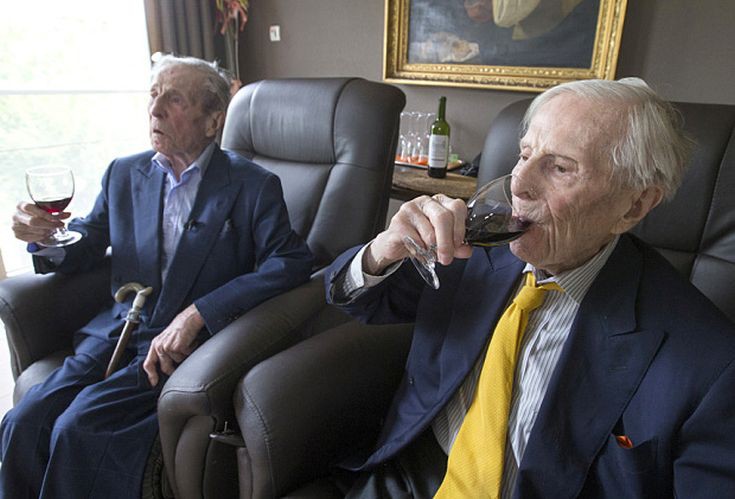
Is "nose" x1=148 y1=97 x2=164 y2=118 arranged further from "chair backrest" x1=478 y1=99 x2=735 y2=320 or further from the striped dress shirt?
"chair backrest" x1=478 y1=99 x2=735 y2=320

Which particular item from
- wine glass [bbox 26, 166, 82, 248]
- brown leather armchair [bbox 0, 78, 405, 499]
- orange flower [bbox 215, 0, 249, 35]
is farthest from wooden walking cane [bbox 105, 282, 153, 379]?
orange flower [bbox 215, 0, 249, 35]

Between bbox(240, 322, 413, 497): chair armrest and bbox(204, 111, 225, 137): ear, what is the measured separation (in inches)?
29.7

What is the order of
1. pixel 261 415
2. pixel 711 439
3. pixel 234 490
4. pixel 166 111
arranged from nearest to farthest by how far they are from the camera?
1. pixel 711 439
2. pixel 261 415
3. pixel 234 490
4. pixel 166 111

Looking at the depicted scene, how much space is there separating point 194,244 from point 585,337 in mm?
1064

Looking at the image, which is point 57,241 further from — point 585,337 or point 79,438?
point 585,337

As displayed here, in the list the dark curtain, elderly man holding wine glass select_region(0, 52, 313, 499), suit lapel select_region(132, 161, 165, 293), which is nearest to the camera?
elderly man holding wine glass select_region(0, 52, 313, 499)

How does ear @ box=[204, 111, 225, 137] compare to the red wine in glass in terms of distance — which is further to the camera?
ear @ box=[204, 111, 225, 137]

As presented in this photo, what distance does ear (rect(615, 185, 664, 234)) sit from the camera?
2.73 ft

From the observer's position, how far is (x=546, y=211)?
83cm

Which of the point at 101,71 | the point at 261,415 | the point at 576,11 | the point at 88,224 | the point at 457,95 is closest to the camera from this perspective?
the point at 261,415

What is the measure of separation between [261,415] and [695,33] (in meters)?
2.57

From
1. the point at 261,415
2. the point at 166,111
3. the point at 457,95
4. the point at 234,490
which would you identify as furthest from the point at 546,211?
the point at 457,95

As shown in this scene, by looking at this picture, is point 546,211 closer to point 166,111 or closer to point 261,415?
point 261,415

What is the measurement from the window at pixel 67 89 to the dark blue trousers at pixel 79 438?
207cm
